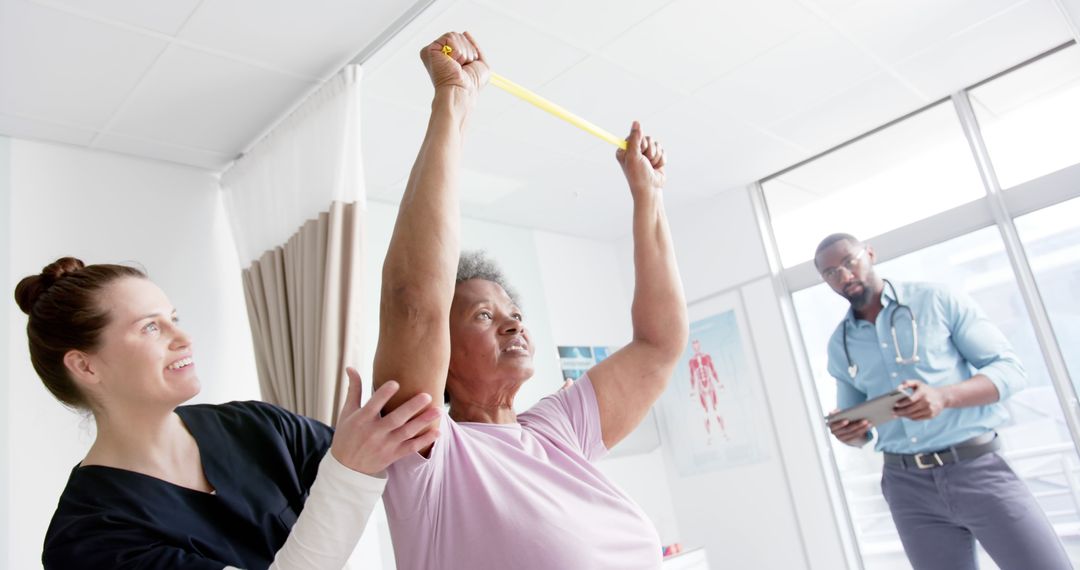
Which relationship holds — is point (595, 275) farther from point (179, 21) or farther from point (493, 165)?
point (179, 21)

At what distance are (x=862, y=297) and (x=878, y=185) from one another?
1445mm

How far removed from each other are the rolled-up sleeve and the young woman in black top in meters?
2.50

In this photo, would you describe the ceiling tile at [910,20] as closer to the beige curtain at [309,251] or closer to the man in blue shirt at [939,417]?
the man in blue shirt at [939,417]

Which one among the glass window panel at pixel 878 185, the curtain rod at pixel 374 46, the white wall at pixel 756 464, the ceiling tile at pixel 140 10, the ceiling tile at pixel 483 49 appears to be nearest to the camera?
the ceiling tile at pixel 140 10

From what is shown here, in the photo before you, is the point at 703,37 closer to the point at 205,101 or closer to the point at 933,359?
the point at 933,359

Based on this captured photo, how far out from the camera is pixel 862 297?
3.18 meters

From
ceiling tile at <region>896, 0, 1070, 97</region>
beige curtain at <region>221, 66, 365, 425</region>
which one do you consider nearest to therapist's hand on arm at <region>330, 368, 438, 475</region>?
beige curtain at <region>221, 66, 365, 425</region>

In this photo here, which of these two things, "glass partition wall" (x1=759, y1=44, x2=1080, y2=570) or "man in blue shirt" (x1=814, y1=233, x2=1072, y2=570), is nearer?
"man in blue shirt" (x1=814, y1=233, x2=1072, y2=570)

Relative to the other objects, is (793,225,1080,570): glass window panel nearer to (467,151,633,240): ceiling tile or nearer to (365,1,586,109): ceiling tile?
(467,151,633,240): ceiling tile

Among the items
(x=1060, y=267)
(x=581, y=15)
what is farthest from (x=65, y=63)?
(x=1060, y=267)

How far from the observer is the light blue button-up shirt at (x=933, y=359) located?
2758 mm

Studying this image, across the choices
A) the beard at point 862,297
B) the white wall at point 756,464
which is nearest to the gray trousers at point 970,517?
the beard at point 862,297

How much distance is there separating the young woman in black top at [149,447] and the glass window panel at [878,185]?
12.5 feet

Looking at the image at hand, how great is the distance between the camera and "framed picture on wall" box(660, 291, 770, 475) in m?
4.57
